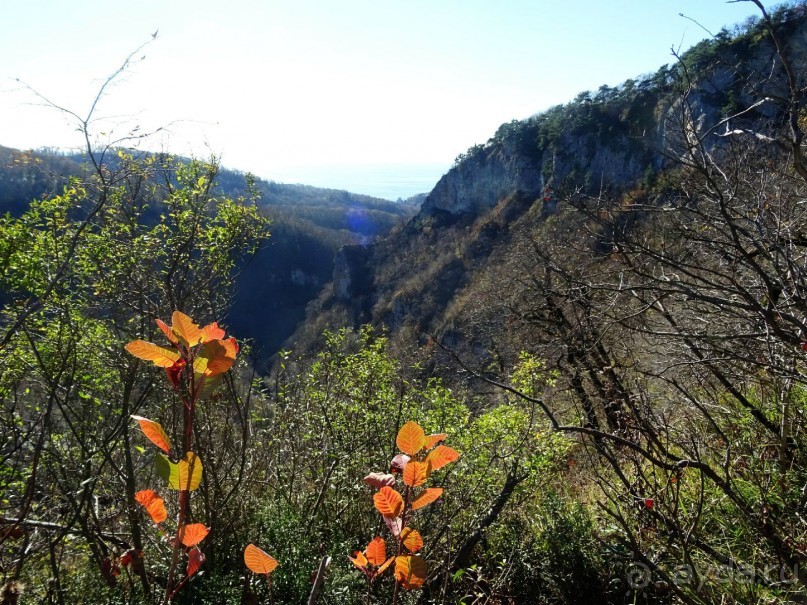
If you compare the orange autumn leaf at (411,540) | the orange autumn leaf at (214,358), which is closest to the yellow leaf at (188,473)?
the orange autumn leaf at (214,358)

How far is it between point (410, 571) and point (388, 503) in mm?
160

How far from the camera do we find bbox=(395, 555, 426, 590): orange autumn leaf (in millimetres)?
1012

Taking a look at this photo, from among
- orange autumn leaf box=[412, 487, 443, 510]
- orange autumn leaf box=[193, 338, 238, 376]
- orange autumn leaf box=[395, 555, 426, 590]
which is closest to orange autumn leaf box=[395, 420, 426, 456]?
orange autumn leaf box=[412, 487, 443, 510]

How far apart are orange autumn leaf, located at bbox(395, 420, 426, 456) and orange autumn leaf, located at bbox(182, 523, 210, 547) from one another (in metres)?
0.37

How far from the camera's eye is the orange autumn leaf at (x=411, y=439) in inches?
38.4

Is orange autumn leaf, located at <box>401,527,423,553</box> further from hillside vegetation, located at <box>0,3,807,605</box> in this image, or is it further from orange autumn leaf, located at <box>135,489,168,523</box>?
orange autumn leaf, located at <box>135,489,168,523</box>

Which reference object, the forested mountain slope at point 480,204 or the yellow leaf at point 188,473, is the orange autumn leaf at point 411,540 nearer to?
the yellow leaf at point 188,473

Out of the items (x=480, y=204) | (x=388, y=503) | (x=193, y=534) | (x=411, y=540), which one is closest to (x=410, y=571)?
(x=411, y=540)

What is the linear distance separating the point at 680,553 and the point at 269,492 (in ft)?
8.34

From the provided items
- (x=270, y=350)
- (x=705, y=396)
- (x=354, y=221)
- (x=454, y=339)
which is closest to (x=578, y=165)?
(x=454, y=339)

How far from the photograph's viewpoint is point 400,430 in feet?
3.15

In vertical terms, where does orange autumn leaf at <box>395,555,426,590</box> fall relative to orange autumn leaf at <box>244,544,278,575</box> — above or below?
below

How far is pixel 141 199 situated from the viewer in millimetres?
3912

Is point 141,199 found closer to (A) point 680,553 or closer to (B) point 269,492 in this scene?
(B) point 269,492
